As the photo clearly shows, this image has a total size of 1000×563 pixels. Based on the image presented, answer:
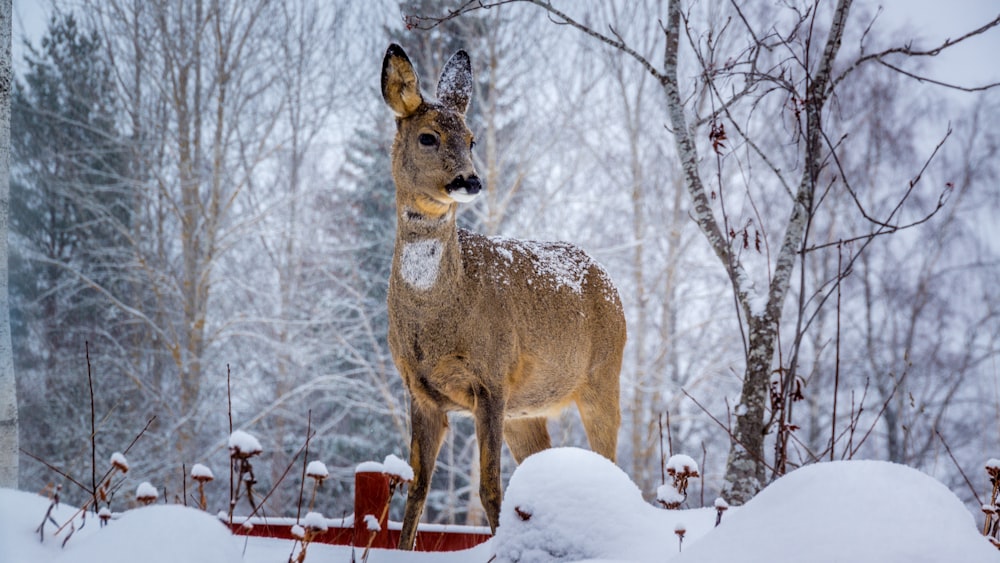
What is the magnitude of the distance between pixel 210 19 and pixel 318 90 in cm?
149

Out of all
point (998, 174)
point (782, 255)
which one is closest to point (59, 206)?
point (782, 255)

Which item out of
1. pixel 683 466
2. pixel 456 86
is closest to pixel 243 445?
pixel 683 466

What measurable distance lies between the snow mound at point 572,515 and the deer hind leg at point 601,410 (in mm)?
1689

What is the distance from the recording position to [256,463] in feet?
37.6

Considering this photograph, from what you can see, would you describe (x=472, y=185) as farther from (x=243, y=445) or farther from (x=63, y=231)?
(x=63, y=231)

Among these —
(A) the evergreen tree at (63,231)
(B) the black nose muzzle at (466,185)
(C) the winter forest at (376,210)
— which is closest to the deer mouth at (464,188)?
(B) the black nose muzzle at (466,185)

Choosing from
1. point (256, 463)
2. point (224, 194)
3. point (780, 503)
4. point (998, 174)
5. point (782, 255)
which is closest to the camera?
point (780, 503)

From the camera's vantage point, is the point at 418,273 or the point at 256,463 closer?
the point at 418,273

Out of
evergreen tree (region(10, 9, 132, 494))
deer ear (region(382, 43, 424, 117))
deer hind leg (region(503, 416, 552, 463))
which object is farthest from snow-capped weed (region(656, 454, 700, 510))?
evergreen tree (region(10, 9, 132, 494))

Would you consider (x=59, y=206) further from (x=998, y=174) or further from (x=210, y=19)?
(x=998, y=174)

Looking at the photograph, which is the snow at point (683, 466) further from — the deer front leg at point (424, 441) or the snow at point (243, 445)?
the deer front leg at point (424, 441)

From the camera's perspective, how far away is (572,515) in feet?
5.76

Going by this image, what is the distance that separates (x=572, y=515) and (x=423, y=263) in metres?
1.29

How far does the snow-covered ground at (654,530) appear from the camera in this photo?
120cm
